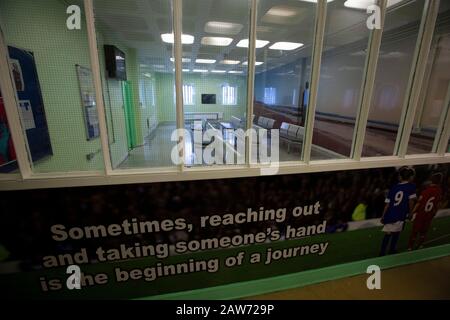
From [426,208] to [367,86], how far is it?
1830mm

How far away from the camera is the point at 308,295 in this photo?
236 cm

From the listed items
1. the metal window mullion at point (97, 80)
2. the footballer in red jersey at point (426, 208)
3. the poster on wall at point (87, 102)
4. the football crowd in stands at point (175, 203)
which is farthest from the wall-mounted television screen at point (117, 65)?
the footballer in red jersey at point (426, 208)

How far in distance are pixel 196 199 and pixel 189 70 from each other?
3.65 feet

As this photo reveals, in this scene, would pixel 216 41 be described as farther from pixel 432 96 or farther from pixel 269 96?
pixel 432 96

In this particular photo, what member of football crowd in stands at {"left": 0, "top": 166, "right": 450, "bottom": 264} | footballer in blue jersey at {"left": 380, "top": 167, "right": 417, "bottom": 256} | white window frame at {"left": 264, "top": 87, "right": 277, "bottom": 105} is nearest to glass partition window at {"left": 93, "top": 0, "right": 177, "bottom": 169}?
football crowd in stands at {"left": 0, "top": 166, "right": 450, "bottom": 264}

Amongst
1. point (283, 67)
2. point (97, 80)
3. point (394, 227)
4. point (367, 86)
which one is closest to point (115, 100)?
point (97, 80)

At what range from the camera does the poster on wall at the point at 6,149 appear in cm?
170

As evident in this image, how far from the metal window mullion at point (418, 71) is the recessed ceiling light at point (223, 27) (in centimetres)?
261

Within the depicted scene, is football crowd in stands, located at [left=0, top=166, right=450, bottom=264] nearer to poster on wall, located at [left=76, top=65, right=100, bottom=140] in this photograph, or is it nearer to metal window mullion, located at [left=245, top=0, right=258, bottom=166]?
metal window mullion, located at [left=245, top=0, right=258, bottom=166]

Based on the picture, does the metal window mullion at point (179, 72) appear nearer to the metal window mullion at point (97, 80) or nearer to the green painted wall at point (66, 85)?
the green painted wall at point (66, 85)

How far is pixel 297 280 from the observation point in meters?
2.46

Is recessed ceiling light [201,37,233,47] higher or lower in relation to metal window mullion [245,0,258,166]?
higher

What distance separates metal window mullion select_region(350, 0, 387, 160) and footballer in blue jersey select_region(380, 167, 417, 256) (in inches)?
26.7

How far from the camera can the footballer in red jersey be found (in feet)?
8.65
